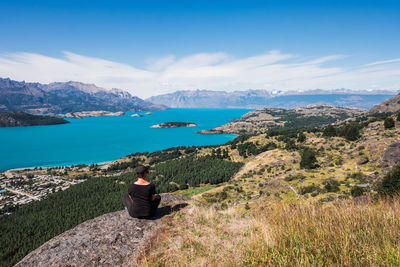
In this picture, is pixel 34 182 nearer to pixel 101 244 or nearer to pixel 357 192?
pixel 101 244

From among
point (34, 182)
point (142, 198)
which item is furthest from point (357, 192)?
point (34, 182)

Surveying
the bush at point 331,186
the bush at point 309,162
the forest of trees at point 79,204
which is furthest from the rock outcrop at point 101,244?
the forest of trees at point 79,204

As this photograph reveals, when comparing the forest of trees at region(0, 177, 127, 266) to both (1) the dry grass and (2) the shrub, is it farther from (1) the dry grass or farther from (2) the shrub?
(1) the dry grass

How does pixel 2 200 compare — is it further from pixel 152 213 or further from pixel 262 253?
pixel 262 253

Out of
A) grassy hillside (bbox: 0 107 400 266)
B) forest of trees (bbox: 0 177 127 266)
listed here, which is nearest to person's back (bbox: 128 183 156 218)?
grassy hillside (bbox: 0 107 400 266)

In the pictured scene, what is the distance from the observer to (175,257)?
605cm

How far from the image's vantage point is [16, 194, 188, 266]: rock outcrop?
7020 mm

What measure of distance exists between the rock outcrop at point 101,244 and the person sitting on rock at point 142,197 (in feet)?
1.25

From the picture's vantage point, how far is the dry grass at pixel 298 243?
12.1 ft

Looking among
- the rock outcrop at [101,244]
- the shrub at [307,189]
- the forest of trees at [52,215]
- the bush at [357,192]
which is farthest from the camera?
the forest of trees at [52,215]

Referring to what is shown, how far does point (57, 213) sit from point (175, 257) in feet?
348

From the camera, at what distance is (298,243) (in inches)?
175

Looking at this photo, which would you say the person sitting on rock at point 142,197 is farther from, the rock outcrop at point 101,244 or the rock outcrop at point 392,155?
the rock outcrop at point 392,155

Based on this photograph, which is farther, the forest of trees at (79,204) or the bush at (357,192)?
the forest of trees at (79,204)
